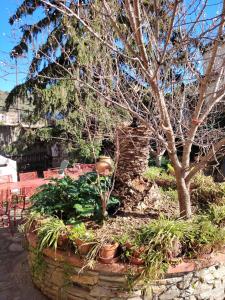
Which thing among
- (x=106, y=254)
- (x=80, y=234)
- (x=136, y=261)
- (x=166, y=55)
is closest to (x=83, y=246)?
(x=80, y=234)

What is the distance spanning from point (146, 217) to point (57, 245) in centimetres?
145

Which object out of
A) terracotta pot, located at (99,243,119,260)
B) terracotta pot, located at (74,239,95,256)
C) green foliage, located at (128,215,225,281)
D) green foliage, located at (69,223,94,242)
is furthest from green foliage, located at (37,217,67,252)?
green foliage, located at (128,215,225,281)

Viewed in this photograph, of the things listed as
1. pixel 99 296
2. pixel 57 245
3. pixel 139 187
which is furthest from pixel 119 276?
pixel 139 187

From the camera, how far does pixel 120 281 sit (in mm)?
2939

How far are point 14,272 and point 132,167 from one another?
2.24m

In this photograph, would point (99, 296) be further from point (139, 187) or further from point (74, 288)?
point (139, 187)

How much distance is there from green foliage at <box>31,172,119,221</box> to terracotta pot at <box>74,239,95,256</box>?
815mm

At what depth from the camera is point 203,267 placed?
3072 millimetres

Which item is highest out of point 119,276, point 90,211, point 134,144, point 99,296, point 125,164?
point 134,144

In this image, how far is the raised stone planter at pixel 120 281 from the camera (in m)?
2.95

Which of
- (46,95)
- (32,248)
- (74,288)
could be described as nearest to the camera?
(74,288)

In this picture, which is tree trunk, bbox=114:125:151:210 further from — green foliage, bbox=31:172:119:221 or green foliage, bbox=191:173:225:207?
green foliage, bbox=191:173:225:207

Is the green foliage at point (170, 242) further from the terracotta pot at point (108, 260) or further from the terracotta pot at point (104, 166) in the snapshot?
the terracotta pot at point (104, 166)

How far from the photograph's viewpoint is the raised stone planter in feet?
9.68
